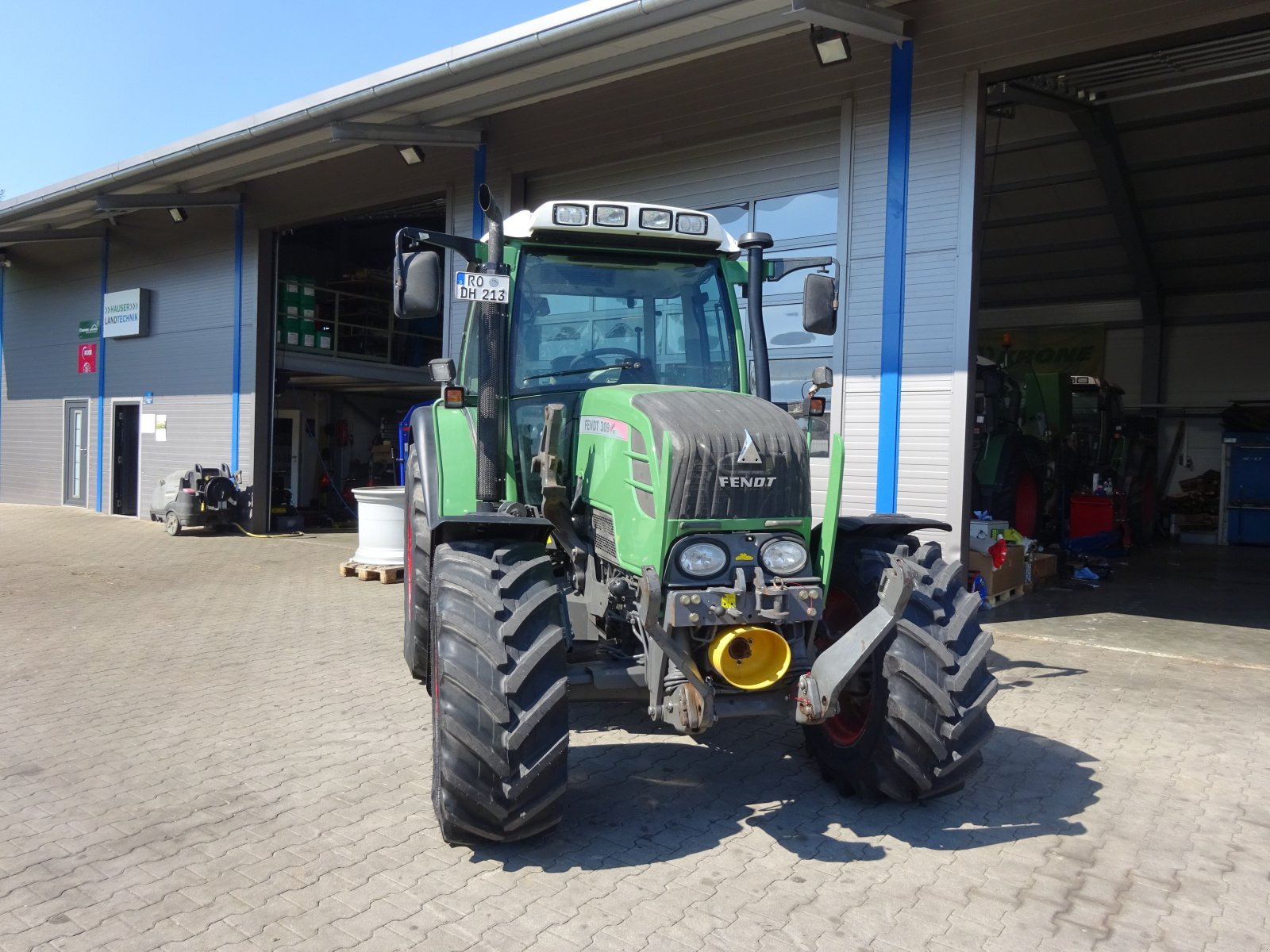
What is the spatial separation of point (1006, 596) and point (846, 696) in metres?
5.69

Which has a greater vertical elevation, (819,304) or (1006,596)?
(819,304)

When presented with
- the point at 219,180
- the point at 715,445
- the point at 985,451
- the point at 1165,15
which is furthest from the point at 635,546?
the point at 219,180

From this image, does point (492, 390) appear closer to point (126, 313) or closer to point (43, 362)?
point (126, 313)

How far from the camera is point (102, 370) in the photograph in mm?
17641

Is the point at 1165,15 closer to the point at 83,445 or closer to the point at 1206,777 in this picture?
the point at 1206,777

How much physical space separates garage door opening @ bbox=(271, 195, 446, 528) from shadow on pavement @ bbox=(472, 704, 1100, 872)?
11.7 m

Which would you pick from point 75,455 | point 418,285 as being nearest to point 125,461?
point 75,455

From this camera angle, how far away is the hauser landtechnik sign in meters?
16.6

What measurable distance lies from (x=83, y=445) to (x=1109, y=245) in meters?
18.8

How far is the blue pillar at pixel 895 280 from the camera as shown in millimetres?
8234

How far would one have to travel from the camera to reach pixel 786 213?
9.23m

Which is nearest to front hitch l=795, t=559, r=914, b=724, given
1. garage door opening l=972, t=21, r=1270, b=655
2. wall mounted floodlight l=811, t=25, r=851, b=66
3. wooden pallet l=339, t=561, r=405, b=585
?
garage door opening l=972, t=21, r=1270, b=655

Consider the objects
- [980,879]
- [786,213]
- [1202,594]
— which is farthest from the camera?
[1202,594]

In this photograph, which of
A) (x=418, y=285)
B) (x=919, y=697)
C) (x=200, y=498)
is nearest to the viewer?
(x=919, y=697)
